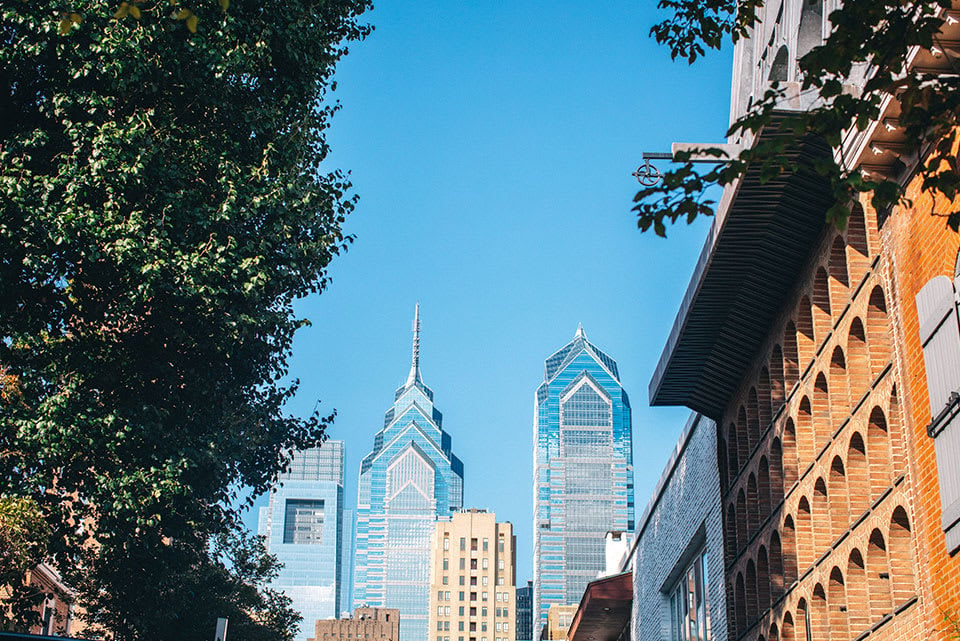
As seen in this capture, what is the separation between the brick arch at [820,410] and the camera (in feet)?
66.7

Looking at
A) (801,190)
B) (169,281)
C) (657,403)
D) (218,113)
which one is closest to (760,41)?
(801,190)

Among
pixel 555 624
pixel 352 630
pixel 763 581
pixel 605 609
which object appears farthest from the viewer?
pixel 352 630

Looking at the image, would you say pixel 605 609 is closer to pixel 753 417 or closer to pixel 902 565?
pixel 753 417

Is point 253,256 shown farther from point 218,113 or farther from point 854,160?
point 854,160

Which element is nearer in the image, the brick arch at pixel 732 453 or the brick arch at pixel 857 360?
the brick arch at pixel 857 360

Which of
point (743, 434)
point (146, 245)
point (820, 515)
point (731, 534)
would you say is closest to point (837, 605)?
point (820, 515)

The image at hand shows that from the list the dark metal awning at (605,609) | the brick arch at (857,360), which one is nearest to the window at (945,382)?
the brick arch at (857,360)

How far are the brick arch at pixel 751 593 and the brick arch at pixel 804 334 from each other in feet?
16.6

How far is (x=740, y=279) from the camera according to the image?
22703 millimetres

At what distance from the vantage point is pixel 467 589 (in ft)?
614

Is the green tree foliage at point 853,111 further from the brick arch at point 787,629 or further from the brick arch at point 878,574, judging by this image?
the brick arch at point 787,629

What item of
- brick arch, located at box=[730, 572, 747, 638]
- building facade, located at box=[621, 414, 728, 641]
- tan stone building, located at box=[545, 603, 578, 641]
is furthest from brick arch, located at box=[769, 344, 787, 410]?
tan stone building, located at box=[545, 603, 578, 641]

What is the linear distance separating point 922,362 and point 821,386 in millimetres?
5419

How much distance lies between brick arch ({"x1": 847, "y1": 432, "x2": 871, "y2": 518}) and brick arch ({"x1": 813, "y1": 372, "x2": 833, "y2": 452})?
5.31ft
